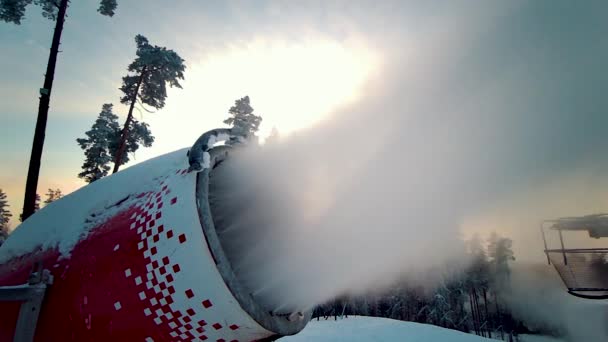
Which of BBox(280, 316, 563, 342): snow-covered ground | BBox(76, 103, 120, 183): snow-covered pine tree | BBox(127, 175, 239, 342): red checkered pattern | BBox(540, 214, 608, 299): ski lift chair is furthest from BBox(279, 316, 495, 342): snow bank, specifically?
BBox(76, 103, 120, 183): snow-covered pine tree

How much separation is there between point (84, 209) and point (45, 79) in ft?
47.6

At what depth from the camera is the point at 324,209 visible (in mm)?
2943

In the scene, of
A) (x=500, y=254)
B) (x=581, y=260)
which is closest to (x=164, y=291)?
(x=581, y=260)

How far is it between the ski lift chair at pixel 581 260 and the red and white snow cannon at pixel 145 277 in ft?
39.8

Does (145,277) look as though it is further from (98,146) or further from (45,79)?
(98,146)

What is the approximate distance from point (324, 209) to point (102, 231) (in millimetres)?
1905

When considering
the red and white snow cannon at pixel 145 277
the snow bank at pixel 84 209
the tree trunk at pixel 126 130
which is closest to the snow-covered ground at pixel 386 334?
the snow bank at pixel 84 209

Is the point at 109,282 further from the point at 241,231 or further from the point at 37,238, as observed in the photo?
the point at 37,238

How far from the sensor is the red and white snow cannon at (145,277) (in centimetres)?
206

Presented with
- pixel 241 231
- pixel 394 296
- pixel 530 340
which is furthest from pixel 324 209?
pixel 530 340

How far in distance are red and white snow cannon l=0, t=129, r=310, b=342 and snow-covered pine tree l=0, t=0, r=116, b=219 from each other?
40.6 feet

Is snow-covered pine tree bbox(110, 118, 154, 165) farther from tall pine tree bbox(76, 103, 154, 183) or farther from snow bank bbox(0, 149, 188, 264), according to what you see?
snow bank bbox(0, 149, 188, 264)

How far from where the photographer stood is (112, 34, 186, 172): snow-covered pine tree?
21.6m

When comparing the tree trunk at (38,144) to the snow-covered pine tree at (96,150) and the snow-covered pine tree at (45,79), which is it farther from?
the snow-covered pine tree at (96,150)
